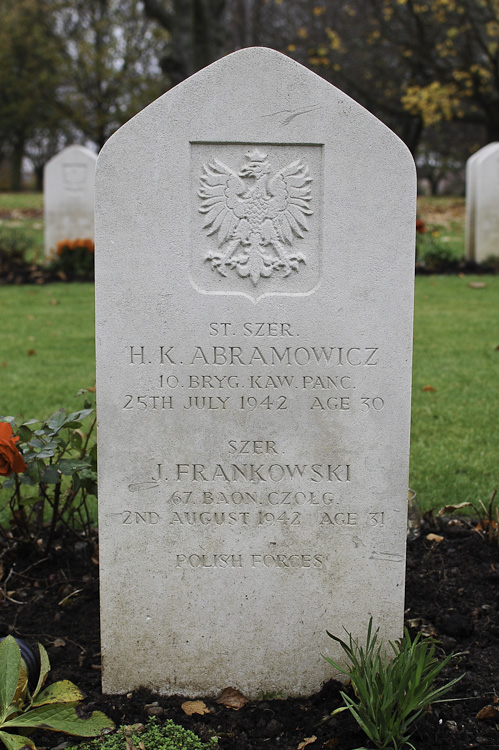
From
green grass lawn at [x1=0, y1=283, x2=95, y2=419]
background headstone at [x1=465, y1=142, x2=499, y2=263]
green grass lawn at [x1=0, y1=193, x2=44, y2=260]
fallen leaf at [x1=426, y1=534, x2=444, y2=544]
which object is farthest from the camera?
green grass lawn at [x1=0, y1=193, x2=44, y2=260]

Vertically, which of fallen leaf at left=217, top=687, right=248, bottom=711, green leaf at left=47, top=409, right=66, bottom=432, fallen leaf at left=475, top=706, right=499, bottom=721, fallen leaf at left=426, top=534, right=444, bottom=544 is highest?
green leaf at left=47, top=409, right=66, bottom=432

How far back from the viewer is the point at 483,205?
11.7 m

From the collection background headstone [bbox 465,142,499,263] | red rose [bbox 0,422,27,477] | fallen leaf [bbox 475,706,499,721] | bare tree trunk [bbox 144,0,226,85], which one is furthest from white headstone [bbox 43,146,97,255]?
fallen leaf [bbox 475,706,499,721]

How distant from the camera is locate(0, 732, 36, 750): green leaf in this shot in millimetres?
2291

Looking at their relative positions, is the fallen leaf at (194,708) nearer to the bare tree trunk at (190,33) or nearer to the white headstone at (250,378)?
the white headstone at (250,378)

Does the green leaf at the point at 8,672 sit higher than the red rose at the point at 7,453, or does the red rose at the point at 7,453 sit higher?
the red rose at the point at 7,453

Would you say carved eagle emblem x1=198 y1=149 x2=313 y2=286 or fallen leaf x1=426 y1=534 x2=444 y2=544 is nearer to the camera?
carved eagle emblem x1=198 y1=149 x2=313 y2=286

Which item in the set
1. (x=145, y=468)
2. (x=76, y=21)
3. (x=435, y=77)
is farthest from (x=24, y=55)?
(x=145, y=468)

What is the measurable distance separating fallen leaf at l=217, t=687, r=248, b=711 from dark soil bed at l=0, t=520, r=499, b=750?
0.02 meters

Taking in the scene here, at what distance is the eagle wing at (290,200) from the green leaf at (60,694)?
1.71m

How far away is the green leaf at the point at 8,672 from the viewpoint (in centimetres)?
241

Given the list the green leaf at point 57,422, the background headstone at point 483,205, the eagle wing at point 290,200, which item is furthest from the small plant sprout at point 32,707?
the background headstone at point 483,205

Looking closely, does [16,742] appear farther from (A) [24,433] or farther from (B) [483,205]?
(B) [483,205]

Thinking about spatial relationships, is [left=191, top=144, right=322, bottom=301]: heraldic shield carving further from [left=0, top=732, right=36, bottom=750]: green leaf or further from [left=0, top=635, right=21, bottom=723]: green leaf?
[left=0, top=732, right=36, bottom=750]: green leaf
